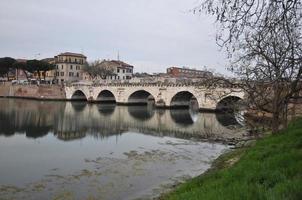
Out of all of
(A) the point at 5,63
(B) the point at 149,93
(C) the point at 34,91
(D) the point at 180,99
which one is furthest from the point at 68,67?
(D) the point at 180,99

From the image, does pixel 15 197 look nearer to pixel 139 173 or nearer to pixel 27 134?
pixel 139 173

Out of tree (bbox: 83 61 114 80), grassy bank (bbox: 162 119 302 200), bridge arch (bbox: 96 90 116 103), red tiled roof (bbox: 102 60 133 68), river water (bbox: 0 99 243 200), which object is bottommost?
river water (bbox: 0 99 243 200)

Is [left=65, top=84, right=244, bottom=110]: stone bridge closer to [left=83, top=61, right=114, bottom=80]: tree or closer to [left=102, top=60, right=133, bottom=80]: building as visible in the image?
[left=83, top=61, right=114, bottom=80]: tree

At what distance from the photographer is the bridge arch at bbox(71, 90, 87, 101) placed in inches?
3223

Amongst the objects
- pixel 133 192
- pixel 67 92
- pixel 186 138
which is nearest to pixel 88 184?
pixel 133 192

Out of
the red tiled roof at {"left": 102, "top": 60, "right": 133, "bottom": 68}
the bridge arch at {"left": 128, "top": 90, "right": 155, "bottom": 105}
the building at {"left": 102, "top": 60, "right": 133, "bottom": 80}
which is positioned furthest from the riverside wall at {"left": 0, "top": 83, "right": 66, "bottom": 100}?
the red tiled roof at {"left": 102, "top": 60, "right": 133, "bottom": 68}

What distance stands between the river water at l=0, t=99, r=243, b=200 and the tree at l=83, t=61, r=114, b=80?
6306 centimetres

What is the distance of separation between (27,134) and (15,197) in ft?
58.5

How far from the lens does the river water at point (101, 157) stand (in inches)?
570

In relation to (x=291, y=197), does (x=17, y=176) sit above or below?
below

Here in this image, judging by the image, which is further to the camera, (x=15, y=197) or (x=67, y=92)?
(x=67, y=92)

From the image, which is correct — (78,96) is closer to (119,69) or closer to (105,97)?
(105,97)

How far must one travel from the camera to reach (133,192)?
46.1 ft

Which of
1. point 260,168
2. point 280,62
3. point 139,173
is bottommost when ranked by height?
point 139,173
